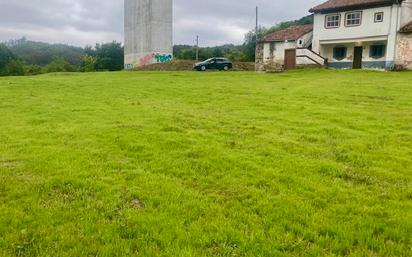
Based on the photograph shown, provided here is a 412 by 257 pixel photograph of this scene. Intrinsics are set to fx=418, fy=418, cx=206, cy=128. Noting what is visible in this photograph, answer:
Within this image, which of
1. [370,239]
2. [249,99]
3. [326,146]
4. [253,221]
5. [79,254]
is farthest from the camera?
[249,99]

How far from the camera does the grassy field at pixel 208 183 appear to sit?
4.70 meters

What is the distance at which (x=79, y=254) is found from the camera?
4434mm

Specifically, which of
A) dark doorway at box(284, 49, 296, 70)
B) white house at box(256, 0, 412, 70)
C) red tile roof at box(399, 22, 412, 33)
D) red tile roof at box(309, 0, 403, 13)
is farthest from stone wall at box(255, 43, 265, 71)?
red tile roof at box(399, 22, 412, 33)

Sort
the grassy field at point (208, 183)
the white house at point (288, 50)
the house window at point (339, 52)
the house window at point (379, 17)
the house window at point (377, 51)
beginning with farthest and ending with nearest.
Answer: the house window at point (339, 52) → the white house at point (288, 50) → the house window at point (377, 51) → the house window at point (379, 17) → the grassy field at point (208, 183)

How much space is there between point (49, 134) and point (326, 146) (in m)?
6.86

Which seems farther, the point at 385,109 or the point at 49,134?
the point at 385,109

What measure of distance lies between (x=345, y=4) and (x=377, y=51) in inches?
201

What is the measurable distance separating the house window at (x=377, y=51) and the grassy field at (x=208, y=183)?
25511 millimetres

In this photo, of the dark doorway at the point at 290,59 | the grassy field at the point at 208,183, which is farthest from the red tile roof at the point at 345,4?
the grassy field at the point at 208,183

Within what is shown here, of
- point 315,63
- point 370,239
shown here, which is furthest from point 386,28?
point 370,239

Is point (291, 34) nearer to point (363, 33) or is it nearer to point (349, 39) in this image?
point (349, 39)

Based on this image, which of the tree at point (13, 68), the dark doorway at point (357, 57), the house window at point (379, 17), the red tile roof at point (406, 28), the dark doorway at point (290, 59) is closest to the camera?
the red tile roof at point (406, 28)

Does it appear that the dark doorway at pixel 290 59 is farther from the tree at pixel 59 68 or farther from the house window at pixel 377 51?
the tree at pixel 59 68

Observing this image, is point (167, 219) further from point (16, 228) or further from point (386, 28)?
point (386, 28)
